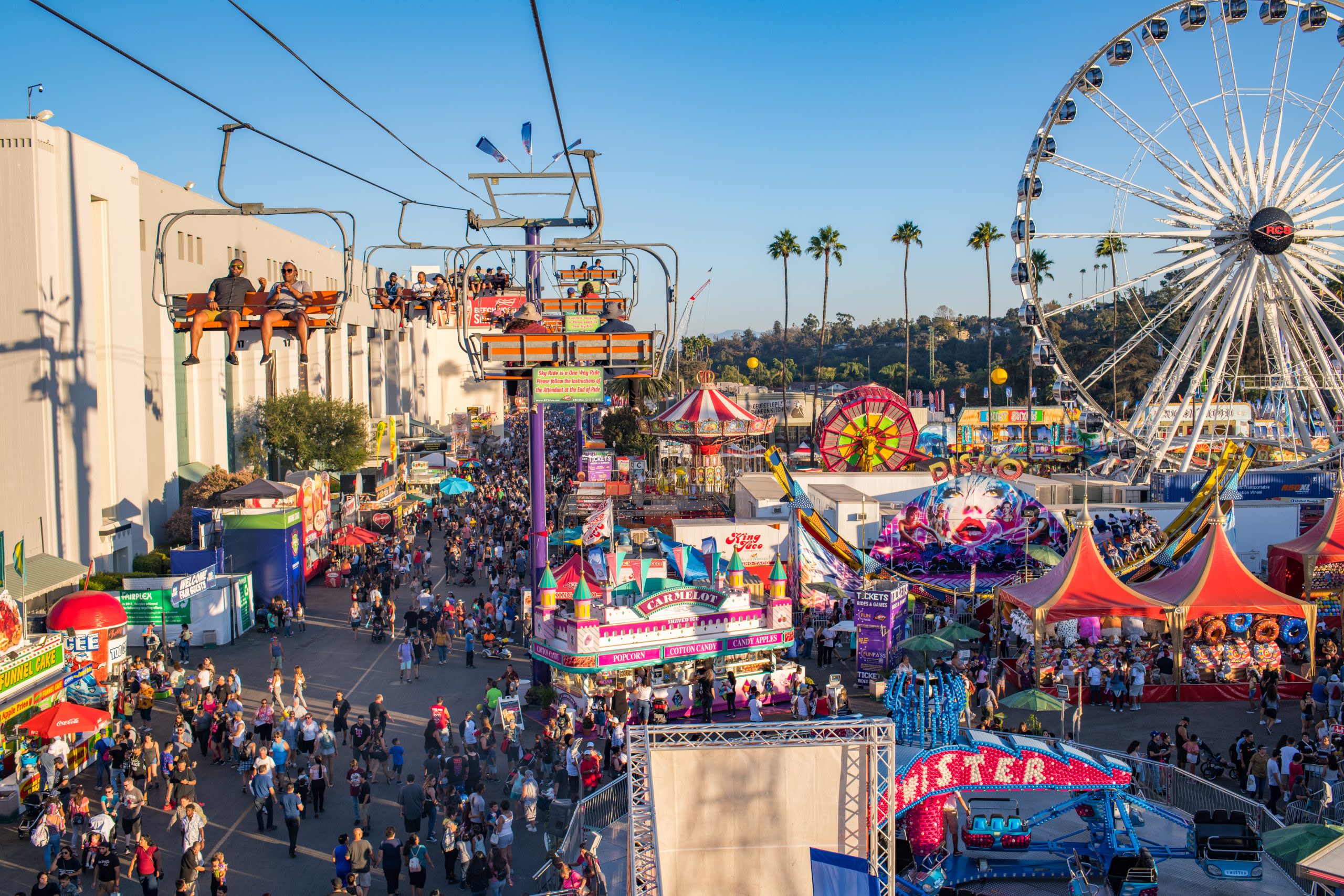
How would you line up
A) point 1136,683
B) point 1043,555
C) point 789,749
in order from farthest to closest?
1. point 1043,555
2. point 1136,683
3. point 789,749

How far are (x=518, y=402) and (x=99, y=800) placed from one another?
83.6 m

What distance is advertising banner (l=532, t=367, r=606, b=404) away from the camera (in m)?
15.9

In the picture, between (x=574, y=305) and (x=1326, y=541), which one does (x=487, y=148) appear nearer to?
(x=574, y=305)

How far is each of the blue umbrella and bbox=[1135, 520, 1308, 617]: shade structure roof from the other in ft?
67.4

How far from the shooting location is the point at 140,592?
20.6 meters

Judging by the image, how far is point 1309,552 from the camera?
20906mm

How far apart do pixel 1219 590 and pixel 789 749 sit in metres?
13.1

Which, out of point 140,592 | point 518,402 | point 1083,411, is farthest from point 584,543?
point 518,402

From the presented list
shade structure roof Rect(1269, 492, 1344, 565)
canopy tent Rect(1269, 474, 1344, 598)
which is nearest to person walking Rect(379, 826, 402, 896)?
canopy tent Rect(1269, 474, 1344, 598)

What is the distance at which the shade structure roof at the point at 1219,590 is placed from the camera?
18297mm

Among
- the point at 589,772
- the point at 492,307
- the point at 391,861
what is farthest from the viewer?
the point at 492,307

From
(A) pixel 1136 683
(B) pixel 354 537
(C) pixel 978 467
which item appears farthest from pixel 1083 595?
(B) pixel 354 537

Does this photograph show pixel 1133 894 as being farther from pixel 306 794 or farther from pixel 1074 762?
pixel 306 794

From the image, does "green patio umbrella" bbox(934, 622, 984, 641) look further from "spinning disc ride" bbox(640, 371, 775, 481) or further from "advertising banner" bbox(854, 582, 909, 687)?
"spinning disc ride" bbox(640, 371, 775, 481)
